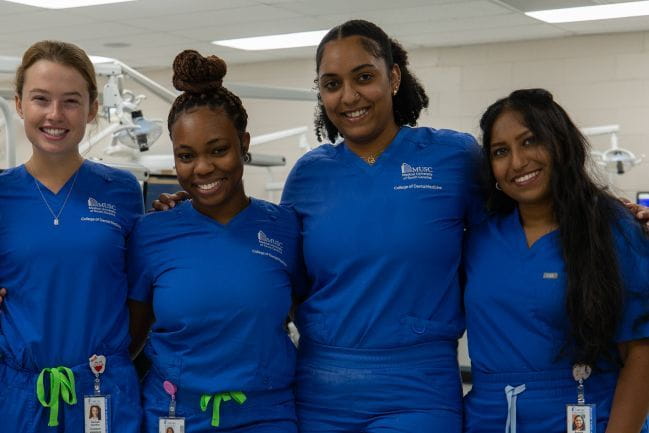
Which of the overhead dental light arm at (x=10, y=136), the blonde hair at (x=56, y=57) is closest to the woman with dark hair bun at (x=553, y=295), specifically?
the blonde hair at (x=56, y=57)

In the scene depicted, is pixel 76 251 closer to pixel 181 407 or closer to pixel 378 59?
pixel 181 407

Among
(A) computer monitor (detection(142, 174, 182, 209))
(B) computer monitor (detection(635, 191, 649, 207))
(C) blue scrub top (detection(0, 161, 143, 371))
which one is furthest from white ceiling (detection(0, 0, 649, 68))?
(C) blue scrub top (detection(0, 161, 143, 371))

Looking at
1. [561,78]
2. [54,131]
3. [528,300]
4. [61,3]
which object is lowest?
[528,300]

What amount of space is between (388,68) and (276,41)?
18.8 feet

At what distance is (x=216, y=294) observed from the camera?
5.93ft

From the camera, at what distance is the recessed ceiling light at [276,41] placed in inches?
284

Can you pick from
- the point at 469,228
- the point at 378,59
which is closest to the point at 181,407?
the point at 469,228

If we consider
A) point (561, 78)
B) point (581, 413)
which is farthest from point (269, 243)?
point (561, 78)

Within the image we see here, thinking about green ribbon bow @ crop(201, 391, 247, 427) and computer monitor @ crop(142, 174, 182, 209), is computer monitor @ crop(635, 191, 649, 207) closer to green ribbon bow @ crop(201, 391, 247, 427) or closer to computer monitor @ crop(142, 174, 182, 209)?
computer monitor @ crop(142, 174, 182, 209)

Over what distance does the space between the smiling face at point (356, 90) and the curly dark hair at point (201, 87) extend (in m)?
0.21

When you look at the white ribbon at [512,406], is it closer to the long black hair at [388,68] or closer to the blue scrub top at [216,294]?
the blue scrub top at [216,294]

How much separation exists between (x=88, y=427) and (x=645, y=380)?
1.15 meters

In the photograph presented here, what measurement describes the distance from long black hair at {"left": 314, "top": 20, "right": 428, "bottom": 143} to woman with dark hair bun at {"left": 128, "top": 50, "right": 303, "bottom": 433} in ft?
0.91

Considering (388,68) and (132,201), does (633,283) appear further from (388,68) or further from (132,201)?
(132,201)
